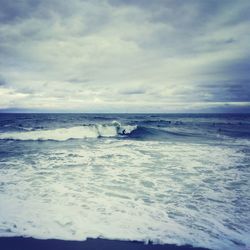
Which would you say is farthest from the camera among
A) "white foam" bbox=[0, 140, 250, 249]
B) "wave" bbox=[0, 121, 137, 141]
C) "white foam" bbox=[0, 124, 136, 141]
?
"white foam" bbox=[0, 124, 136, 141]

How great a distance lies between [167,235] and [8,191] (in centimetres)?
477

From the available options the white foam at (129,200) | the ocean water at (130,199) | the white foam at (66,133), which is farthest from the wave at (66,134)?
the white foam at (129,200)

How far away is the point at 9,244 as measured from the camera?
4254 mm

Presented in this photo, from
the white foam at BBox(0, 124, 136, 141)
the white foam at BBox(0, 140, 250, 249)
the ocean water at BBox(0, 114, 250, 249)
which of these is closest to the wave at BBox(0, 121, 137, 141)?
the white foam at BBox(0, 124, 136, 141)

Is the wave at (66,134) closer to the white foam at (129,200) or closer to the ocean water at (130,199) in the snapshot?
the ocean water at (130,199)

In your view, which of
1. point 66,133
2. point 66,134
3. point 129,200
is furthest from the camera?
point 66,133

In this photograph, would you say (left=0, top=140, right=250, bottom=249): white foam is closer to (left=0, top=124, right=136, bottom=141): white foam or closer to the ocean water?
the ocean water

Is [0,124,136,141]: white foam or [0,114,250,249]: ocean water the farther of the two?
[0,124,136,141]: white foam

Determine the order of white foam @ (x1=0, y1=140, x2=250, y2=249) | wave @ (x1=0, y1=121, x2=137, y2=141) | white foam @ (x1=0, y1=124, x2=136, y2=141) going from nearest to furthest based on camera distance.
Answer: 1. white foam @ (x1=0, y1=140, x2=250, y2=249)
2. wave @ (x1=0, y1=121, x2=137, y2=141)
3. white foam @ (x1=0, y1=124, x2=136, y2=141)

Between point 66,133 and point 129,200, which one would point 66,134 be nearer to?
point 66,133

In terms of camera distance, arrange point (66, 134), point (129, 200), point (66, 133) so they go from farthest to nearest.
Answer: point (66, 133), point (66, 134), point (129, 200)

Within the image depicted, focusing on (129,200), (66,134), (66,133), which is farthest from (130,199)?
(66,133)

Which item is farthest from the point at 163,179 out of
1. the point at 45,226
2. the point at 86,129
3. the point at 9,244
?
the point at 86,129

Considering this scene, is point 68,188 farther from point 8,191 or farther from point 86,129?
point 86,129
